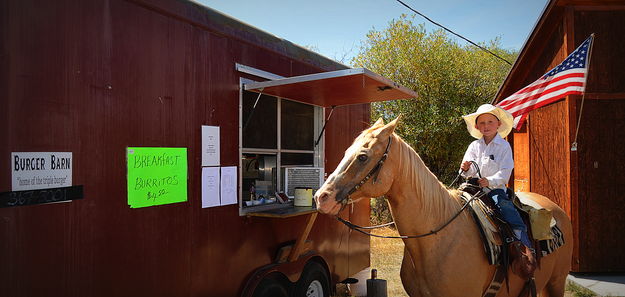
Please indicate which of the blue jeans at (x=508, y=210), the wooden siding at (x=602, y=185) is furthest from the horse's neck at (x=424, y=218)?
the wooden siding at (x=602, y=185)

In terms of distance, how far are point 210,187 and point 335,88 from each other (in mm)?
1605

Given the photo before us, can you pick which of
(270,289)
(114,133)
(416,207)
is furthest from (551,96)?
(114,133)

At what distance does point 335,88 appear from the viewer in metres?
3.96

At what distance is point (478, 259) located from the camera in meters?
3.02

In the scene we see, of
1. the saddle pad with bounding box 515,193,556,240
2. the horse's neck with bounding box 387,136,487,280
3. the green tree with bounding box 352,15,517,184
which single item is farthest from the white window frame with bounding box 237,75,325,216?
the green tree with bounding box 352,15,517,184

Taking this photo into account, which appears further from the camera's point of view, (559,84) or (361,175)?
(559,84)

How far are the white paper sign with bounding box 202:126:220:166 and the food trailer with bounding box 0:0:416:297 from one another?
1cm

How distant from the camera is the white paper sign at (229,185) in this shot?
3.56 metres

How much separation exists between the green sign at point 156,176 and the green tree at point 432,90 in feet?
32.0

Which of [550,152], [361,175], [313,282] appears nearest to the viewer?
[361,175]

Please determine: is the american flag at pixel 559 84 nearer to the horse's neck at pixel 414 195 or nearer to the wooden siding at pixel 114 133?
the horse's neck at pixel 414 195

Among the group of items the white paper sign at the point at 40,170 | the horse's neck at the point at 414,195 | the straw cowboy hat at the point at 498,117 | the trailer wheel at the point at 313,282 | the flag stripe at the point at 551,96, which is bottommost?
the trailer wheel at the point at 313,282

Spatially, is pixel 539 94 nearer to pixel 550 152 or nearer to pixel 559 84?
pixel 559 84

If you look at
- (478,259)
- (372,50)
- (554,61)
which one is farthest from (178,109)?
(372,50)
